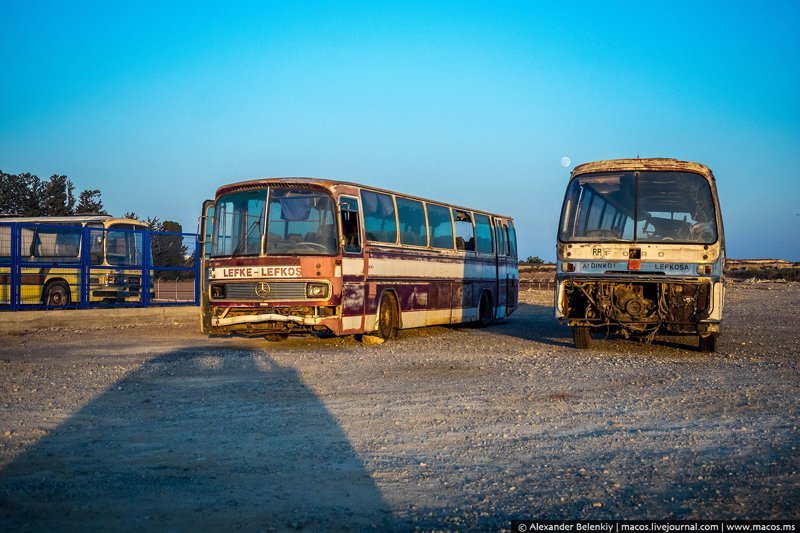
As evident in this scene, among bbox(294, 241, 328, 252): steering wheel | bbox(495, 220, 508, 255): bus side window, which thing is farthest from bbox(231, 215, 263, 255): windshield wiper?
bbox(495, 220, 508, 255): bus side window

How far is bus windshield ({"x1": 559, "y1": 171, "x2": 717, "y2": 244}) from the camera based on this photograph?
553 inches

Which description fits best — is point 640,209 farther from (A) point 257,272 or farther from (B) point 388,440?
(B) point 388,440

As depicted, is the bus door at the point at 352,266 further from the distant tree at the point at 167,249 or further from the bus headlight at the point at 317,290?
the distant tree at the point at 167,249

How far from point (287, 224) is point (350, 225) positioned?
1163 mm

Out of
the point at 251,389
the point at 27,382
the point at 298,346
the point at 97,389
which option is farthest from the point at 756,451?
the point at 298,346

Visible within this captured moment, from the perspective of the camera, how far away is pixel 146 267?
23.0 meters

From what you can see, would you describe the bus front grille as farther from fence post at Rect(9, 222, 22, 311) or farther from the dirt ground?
fence post at Rect(9, 222, 22, 311)

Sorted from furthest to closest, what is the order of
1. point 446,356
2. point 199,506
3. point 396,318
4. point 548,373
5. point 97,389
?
point 396,318
point 446,356
point 548,373
point 97,389
point 199,506

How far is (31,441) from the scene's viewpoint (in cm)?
690

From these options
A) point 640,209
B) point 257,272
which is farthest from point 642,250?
point 257,272

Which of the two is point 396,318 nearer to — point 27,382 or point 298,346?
point 298,346

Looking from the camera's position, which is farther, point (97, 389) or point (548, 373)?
point (548, 373)

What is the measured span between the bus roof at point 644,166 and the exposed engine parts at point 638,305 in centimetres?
197

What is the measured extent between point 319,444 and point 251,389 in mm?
3271
